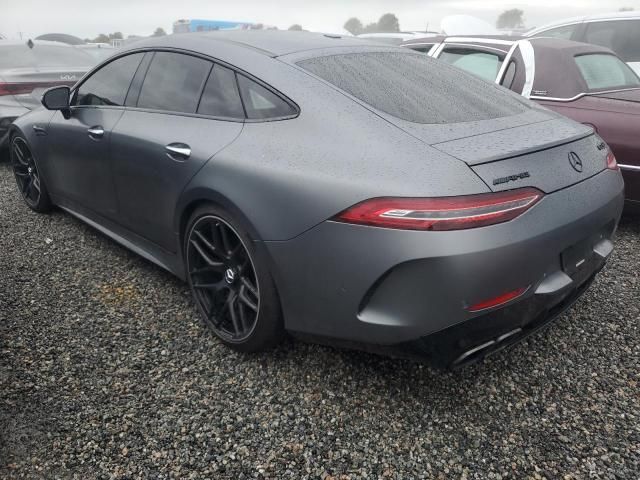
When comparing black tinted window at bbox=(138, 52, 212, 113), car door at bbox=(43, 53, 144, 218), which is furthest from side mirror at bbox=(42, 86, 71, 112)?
black tinted window at bbox=(138, 52, 212, 113)

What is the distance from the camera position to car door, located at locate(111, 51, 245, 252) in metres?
2.36

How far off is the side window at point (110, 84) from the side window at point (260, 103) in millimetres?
1063

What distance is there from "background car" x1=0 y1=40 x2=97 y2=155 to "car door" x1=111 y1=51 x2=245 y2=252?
3.31 metres

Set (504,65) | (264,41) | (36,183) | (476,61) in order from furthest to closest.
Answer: (476,61) → (504,65) → (36,183) → (264,41)

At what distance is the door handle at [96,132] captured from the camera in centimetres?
304

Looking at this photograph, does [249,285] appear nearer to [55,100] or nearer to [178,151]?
[178,151]

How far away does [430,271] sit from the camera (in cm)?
169

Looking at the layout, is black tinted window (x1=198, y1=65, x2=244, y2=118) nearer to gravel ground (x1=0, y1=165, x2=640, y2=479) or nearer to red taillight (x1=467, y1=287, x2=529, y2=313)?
gravel ground (x1=0, y1=165, x2=640, y2=479)

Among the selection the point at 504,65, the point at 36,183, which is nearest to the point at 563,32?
the point at 504,65

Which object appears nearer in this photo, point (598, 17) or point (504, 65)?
point (504, 65)

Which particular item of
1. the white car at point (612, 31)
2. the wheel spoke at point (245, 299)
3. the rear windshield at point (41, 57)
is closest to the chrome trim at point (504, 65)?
the white car at point (612, 31)

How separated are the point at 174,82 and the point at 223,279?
109cm

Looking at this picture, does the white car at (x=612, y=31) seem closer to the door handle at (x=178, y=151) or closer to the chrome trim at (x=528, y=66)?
the chrome trim at (x=528, y=66)

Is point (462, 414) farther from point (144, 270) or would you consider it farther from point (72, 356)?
point (144, 270)
